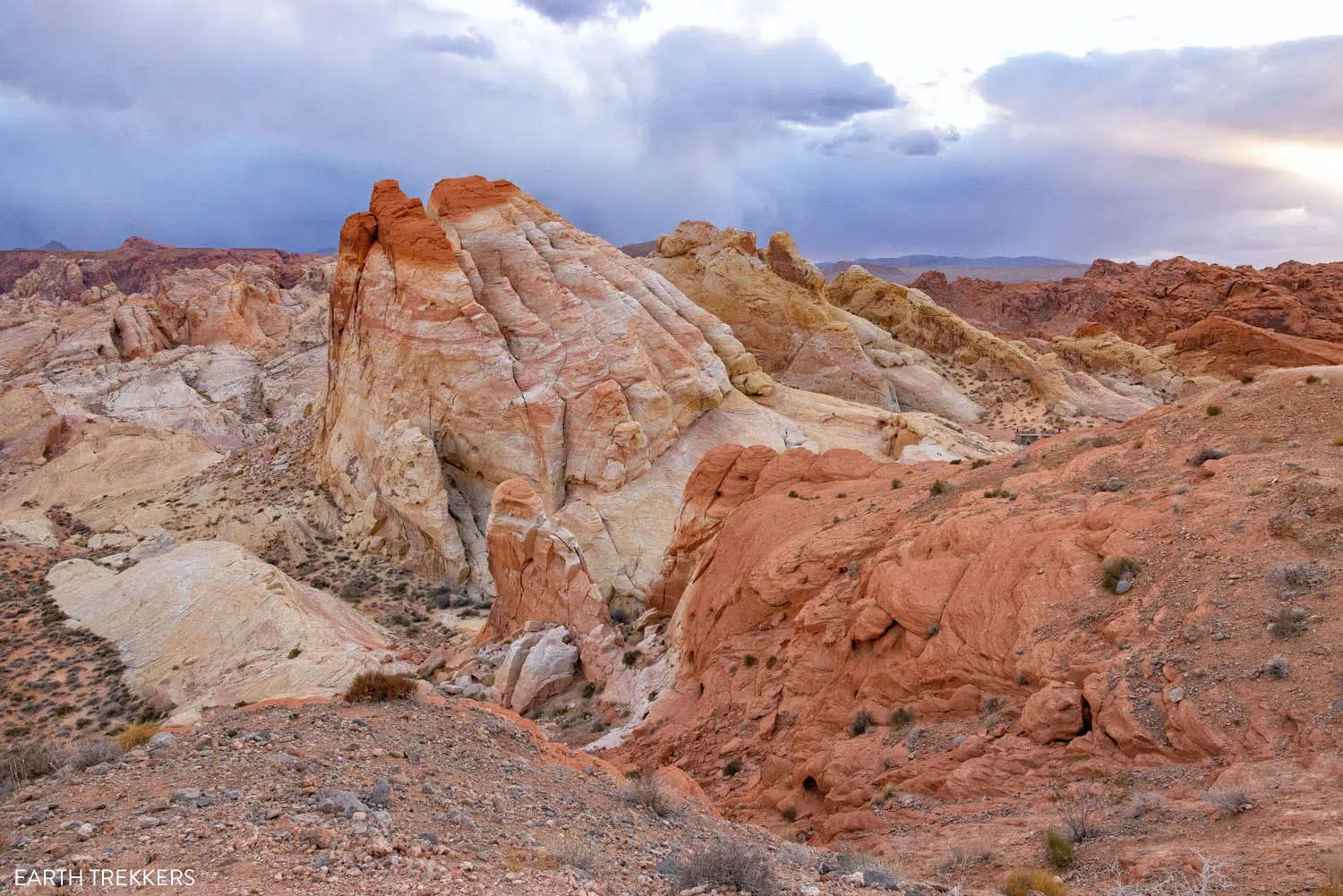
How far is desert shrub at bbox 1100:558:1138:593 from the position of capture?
34.3ft

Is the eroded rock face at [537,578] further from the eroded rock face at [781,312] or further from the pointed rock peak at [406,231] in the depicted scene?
the eroded rock face at [781,312]

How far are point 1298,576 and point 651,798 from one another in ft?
27.9

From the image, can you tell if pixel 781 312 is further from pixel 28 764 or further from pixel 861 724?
pixel 28 764

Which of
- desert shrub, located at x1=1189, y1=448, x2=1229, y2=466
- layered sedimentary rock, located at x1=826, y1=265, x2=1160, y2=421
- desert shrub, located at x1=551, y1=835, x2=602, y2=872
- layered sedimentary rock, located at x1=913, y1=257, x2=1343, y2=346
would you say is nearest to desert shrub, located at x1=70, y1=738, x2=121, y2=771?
desert shrub, located at x1=551, y1=835, x2=602, y2=872

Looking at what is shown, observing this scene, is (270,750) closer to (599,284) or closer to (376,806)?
(376,806)

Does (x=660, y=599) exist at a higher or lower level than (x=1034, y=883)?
lower

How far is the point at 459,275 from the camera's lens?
34781 mm

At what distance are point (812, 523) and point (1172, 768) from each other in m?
10.1

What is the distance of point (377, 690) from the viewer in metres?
11.9

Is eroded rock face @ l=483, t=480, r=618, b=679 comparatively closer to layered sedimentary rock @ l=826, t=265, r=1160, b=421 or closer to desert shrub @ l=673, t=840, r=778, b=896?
desert shrub @ l=673, t=840, r=778, b=896

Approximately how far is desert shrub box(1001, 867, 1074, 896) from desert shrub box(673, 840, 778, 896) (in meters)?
2.16

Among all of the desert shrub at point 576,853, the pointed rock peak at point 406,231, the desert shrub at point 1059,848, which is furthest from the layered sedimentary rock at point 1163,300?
the desert shrub at point 576,853

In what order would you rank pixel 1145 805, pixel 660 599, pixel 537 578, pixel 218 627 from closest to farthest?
1. pixel 1145 805
2. pixel 218 627
3. pixel 537 578
4. pixel 660 599

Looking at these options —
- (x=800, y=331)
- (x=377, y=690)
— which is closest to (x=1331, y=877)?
(x=377, y=690)
